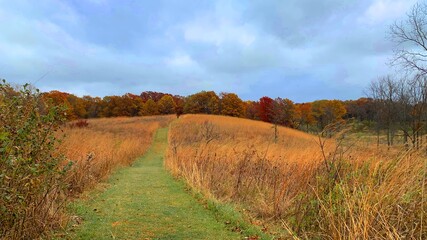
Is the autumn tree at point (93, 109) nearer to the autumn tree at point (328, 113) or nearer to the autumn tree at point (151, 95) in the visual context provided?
the autumn tree at point (151, 95)

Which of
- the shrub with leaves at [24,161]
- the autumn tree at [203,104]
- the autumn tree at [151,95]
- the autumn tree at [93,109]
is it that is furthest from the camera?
the autumn tree at [151,95]

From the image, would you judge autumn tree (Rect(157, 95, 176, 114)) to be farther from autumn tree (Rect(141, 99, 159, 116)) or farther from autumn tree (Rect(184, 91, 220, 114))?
autumn tree (Rect(184, 91, 220, 114))

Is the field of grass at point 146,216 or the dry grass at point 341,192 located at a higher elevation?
the dry grass at point 341,192

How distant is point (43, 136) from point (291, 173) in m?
5.89

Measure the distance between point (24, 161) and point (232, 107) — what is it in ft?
279

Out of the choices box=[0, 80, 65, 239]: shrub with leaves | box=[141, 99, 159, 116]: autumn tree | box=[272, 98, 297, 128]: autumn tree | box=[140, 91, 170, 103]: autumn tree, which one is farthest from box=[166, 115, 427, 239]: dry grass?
box=[140, 91, 170, 103]: autumn tree

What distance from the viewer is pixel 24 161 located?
3.57 metres

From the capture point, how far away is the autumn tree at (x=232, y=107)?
8800 cm

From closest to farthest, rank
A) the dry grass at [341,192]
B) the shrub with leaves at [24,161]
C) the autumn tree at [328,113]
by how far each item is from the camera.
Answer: the shrub with leaves at [24,161], the dry grass at [341,192], the autumn tree at [328,113]

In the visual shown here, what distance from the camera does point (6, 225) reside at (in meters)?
3.80

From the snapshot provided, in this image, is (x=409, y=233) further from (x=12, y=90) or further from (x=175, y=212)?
(x=12, y=90)

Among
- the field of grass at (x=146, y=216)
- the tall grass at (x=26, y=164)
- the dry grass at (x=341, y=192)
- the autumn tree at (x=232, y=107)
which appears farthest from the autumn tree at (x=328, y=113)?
the autumn tree at (x=232, y=107)

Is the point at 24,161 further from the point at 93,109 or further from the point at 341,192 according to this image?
the point at 93,109

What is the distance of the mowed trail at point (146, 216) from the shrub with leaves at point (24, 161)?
3.64 ft
